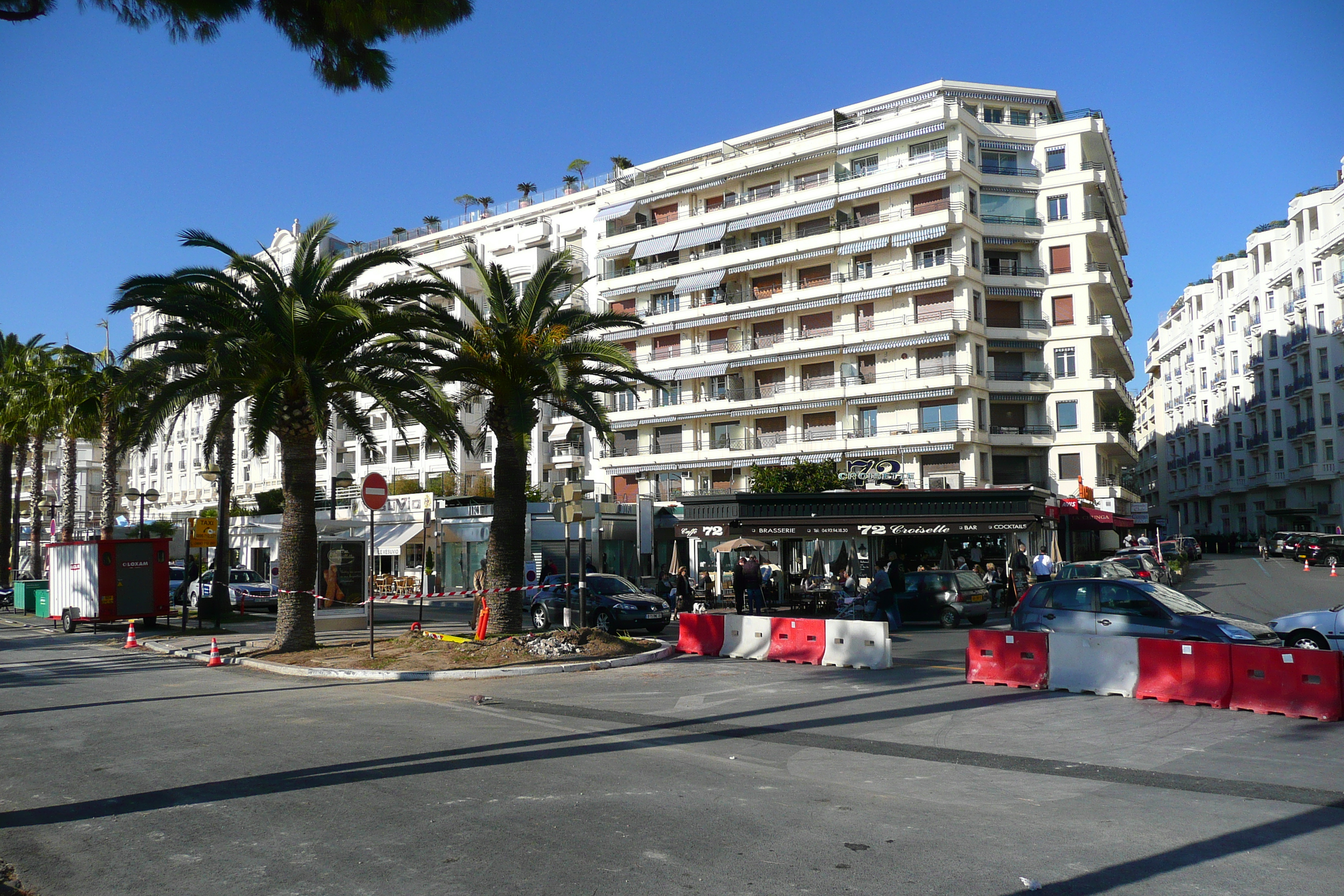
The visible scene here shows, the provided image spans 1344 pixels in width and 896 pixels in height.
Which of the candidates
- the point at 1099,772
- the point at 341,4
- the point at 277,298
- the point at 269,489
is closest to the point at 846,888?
the point at 1099,772

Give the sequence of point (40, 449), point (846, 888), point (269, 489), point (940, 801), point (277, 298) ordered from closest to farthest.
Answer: point (846, 888) → point (940, 801) → point (277, 298) → point (40, 449) → point (269, 489)

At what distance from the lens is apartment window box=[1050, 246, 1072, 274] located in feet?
163

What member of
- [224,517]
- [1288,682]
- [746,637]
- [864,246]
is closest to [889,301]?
[864,246]

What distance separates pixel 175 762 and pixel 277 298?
1142cm

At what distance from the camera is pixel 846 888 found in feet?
17.0

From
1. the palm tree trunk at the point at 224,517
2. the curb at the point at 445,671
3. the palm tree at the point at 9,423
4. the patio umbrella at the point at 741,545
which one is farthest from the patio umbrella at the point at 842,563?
the palm tree at the point at 9,423

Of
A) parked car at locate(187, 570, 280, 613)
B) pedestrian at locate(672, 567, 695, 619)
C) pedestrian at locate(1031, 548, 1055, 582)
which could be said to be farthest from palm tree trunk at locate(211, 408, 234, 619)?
pedestrian at locate(1031, 548, 1055, 582)

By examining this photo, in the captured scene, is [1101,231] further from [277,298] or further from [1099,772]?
[1099,772]

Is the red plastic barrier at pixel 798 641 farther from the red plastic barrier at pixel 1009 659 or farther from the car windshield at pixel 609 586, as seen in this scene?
the car windshield at pixel 609 586

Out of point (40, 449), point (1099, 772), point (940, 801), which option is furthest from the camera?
point (40, 449)

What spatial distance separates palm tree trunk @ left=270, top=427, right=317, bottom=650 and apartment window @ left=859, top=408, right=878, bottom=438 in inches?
1394

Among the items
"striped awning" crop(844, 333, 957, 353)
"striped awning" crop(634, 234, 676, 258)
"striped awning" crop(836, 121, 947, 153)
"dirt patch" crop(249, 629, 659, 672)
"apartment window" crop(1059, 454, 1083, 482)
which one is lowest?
"dirt patch" crop(249, 629, 659, 672)

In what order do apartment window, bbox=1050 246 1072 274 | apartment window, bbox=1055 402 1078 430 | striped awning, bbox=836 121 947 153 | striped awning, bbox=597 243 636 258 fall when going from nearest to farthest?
striped awning, bbox=836 121 947 153 < apartment window, bbox=1055 402 1078 430 < apartment window, bbox=1050 246 1072 274 < striped awning, bbox=597 243 636 258

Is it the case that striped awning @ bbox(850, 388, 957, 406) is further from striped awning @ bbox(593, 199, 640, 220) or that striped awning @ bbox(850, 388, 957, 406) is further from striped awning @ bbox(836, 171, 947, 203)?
striped awning @ bbox(593, 199, 640, 220)
